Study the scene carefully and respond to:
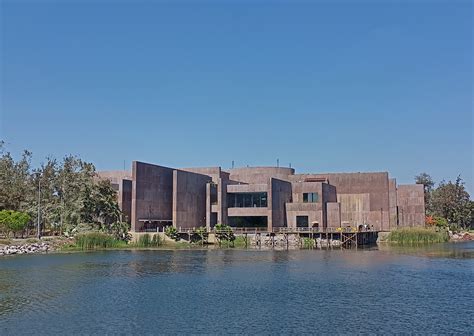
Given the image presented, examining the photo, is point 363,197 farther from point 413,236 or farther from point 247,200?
point 247,200

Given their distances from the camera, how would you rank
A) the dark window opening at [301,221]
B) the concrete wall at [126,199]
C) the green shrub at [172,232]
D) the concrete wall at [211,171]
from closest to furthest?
1. the green shrub at [172,232]
2. the concrete wall at [126,199]
3. the dark window opening at [301,221]
4. the concrete wall at [211,171]

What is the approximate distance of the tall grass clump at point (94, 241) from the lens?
200 ft

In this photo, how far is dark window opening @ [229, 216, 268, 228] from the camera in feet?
253

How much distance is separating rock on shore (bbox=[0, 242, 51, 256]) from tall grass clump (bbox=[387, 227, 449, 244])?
4588 centimetres

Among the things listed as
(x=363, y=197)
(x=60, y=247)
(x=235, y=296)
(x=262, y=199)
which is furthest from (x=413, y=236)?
(x=235, y=296)

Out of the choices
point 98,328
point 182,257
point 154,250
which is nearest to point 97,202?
point 154,250

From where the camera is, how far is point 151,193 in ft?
229

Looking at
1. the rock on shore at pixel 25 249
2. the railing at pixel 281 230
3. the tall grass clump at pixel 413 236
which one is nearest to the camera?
the rock on shore at pixel 25 249

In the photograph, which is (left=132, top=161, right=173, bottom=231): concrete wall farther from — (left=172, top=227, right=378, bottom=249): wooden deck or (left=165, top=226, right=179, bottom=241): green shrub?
(left=172, top=227, right=378, bottom=249): wooden deck

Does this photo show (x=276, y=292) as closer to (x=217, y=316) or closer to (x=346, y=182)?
(x=217, y=316)

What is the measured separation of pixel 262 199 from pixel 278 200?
2.28m

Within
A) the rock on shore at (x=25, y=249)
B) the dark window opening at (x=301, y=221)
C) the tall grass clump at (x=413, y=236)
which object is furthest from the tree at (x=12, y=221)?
the tall grass clump at (x=413, y=236)

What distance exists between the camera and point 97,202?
65.4 m

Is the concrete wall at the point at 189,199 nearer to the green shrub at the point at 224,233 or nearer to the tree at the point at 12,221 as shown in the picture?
the green shrub at the point at 224,233
